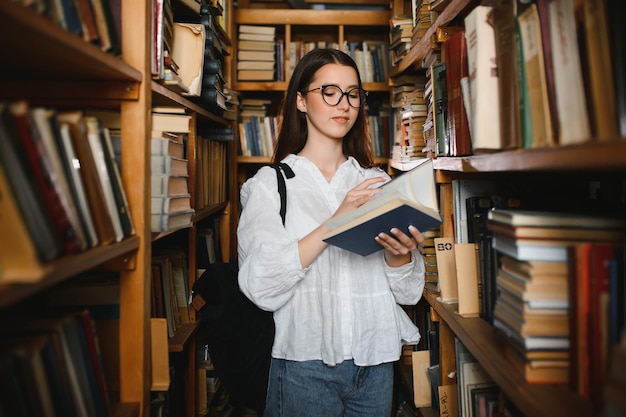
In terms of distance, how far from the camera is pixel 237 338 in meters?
1.46

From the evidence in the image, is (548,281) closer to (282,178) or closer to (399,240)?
(399,240)

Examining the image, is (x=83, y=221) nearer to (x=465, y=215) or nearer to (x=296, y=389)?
(x=296, y=389)

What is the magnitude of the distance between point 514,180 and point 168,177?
1035mm

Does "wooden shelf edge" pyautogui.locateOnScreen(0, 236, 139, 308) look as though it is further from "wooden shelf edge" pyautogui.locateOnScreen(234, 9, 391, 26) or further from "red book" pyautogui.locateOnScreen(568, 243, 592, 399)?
"wooden shelf edge" pyautogui.locateOnScreen(234, 9, 391, 26)

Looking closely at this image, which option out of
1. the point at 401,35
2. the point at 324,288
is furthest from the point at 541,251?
the point at 401,35

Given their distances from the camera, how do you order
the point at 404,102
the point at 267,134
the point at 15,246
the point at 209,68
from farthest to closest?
the point at 267,134
the point at 404,102
the point at 209,68
the point at 15,246

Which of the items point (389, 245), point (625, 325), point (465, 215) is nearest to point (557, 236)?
point (625, 325)

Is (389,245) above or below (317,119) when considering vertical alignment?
below

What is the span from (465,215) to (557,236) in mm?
608

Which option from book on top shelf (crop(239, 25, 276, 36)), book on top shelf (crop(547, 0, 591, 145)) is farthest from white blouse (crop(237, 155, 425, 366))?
book on top shelf (crop(239, 25, 276, 36))

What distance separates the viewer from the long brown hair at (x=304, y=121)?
158 centimetres

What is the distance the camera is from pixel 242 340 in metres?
1.44

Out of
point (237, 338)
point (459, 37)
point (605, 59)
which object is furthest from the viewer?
point (237, 338)

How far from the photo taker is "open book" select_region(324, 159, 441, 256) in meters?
1.03
